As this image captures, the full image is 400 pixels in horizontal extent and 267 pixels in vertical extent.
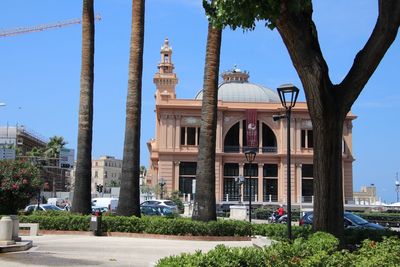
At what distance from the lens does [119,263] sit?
12.5 meters

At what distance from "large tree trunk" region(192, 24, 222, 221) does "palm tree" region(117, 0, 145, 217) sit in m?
2.90

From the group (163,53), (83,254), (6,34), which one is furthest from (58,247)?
(6,34)

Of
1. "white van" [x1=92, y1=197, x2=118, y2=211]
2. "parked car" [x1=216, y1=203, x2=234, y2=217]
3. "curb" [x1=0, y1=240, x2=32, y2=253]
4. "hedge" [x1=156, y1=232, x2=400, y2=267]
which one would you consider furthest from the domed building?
"hedge" [x1=156, y1=232, x2=400, y2=267]

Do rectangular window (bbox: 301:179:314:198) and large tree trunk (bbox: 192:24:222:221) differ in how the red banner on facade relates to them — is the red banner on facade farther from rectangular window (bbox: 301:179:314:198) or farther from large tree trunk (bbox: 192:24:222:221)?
large tree trunk (bbox: 192:24:222:221)

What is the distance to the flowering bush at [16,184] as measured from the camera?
17953mm

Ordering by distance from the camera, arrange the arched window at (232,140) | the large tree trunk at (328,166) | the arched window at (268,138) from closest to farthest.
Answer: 1. the large tree trunk at (328,166)
2. the arched window at (232,140)
3. the arched window at (268,138)

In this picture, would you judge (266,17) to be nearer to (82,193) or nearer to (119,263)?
(119,263)

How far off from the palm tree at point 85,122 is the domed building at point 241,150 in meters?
58.0

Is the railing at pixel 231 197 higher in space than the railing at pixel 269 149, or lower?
lower

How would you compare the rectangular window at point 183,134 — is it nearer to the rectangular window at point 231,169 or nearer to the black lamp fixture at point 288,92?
the rectangular window at point 231,169

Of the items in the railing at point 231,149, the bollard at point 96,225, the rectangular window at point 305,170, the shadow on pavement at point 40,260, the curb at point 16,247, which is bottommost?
the shadow on pavement at point 40,260

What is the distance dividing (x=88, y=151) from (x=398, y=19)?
53.6 ft

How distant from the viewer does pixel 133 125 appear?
22469 millimetres

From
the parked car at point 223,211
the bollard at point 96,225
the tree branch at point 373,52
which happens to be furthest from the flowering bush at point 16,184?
the parked car at point 223,211
